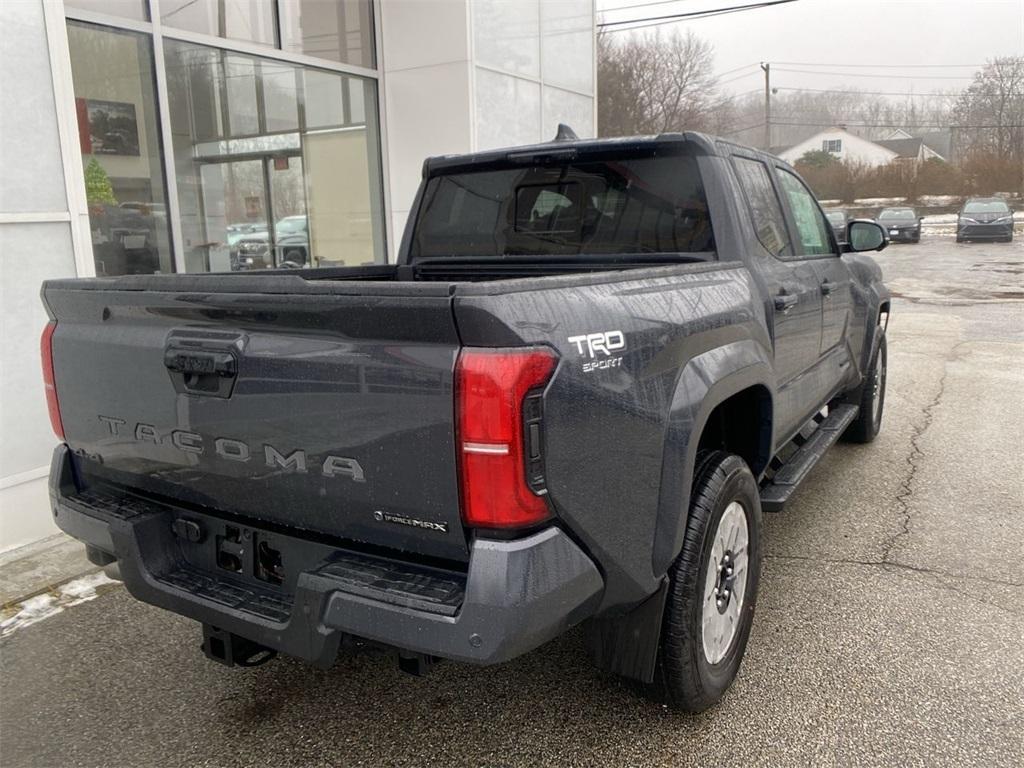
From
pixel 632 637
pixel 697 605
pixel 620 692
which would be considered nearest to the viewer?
pixel 632 637

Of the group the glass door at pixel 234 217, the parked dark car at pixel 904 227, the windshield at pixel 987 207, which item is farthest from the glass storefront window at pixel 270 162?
the windshield at pixel 987 207

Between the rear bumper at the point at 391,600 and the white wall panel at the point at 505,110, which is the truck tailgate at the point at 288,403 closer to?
the rear bumper at the point at 391,600

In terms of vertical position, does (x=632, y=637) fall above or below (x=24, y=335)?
below

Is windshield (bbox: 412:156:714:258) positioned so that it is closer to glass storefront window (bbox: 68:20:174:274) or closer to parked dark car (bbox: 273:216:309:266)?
glass storefront window (bbox: 68:20:174:274)

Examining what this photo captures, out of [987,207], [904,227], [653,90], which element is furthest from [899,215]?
[653,90]

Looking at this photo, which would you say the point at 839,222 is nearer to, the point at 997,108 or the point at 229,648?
the point at 229,648

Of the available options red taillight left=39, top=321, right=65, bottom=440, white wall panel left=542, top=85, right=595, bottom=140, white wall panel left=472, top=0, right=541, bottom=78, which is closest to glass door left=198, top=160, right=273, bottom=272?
white wall panel left=472, top=0, right=541, bottom=78

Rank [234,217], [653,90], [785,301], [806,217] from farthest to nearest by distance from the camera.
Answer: [653,90] → [234,217] → [806,217] → [785,301]

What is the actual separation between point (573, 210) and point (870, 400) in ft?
11.8

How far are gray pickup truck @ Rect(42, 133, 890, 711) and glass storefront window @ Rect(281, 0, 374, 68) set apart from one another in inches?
222

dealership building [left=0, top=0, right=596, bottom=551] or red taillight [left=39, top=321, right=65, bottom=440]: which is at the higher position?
dealership building [left=0, top=0, right=596, bottom=551]

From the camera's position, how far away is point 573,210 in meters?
3.61

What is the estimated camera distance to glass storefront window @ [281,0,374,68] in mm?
7973

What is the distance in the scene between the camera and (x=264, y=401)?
7.18ft
